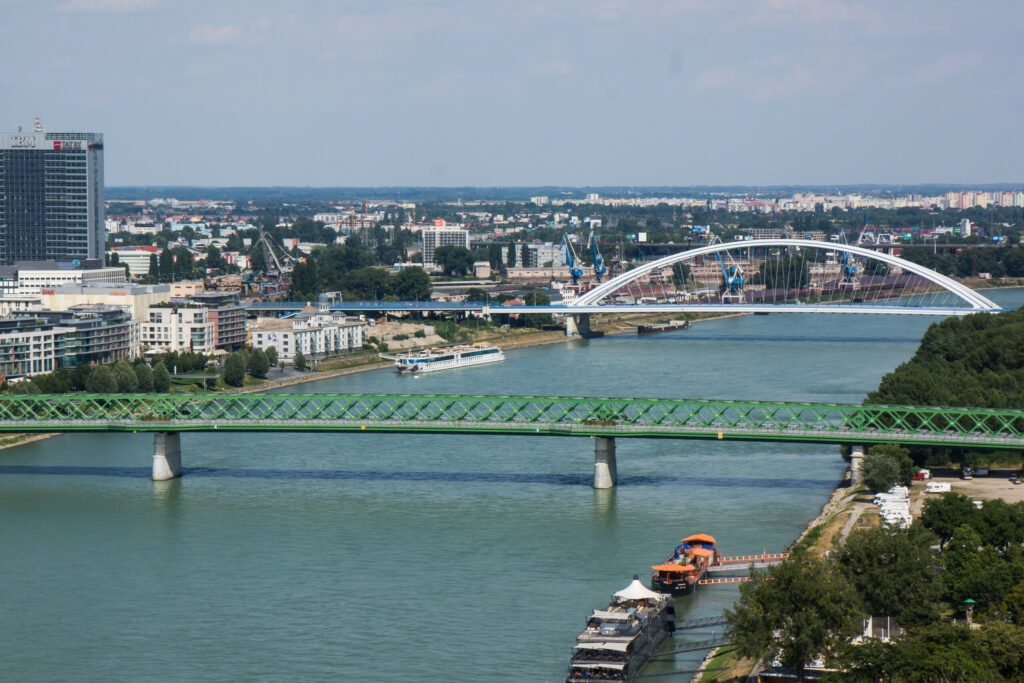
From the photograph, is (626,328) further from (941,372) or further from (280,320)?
(941,372)

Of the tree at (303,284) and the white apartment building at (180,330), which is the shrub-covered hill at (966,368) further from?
the tree at (303,284)

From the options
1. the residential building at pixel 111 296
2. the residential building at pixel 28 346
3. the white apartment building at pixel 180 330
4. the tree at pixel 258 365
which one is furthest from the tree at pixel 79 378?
the residential building at pixel 111 296

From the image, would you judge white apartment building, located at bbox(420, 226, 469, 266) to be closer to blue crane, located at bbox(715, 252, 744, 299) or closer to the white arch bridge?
the white arch bridge

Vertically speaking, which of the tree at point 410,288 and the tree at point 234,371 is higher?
the tree at point 410,288

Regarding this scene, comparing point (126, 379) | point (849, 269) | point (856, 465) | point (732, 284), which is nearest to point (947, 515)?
point (856, 465)

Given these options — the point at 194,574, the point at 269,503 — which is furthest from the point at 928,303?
the point at 194,574
